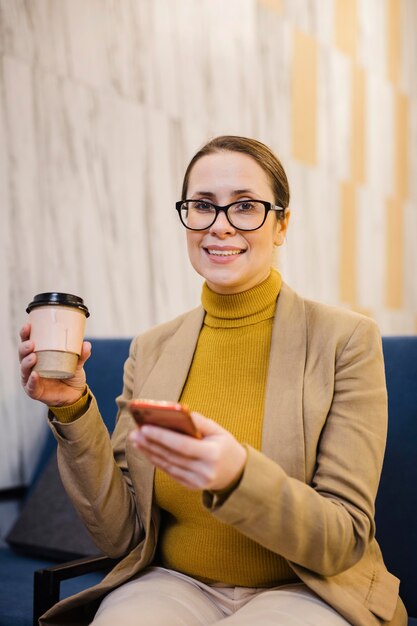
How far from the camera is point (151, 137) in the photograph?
2.93 meters

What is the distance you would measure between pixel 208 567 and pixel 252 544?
4.2 inches

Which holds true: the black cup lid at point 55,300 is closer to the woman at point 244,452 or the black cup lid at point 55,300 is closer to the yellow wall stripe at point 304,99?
the woman at point 244,452

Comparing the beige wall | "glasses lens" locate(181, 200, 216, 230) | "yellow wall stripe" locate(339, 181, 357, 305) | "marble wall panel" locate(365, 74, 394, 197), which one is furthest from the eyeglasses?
"marble wall panel" locate(365, 74, 394, 197)

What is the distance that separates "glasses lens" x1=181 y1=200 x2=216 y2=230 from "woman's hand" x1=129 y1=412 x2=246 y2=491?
592 millimetres

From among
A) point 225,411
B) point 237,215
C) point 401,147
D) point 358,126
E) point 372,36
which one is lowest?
point 225,411

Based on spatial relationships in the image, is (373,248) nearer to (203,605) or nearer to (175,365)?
(175,365)

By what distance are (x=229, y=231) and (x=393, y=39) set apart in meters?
3.72

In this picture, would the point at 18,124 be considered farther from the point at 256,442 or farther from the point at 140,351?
the point at 256,442

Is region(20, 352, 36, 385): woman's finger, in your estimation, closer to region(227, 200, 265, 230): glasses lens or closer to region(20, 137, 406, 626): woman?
region(20, 137, 406, 626): woman

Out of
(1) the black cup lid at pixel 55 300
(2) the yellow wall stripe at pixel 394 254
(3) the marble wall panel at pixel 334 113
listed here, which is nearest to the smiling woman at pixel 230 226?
(1) the black cup lid at pixel 55 300

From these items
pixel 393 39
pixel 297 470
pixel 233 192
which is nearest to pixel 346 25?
pixel 393 39

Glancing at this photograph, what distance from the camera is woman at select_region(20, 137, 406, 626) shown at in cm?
128

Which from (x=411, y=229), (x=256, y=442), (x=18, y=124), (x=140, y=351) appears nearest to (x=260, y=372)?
(x=256, y=442)

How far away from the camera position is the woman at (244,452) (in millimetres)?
1275
